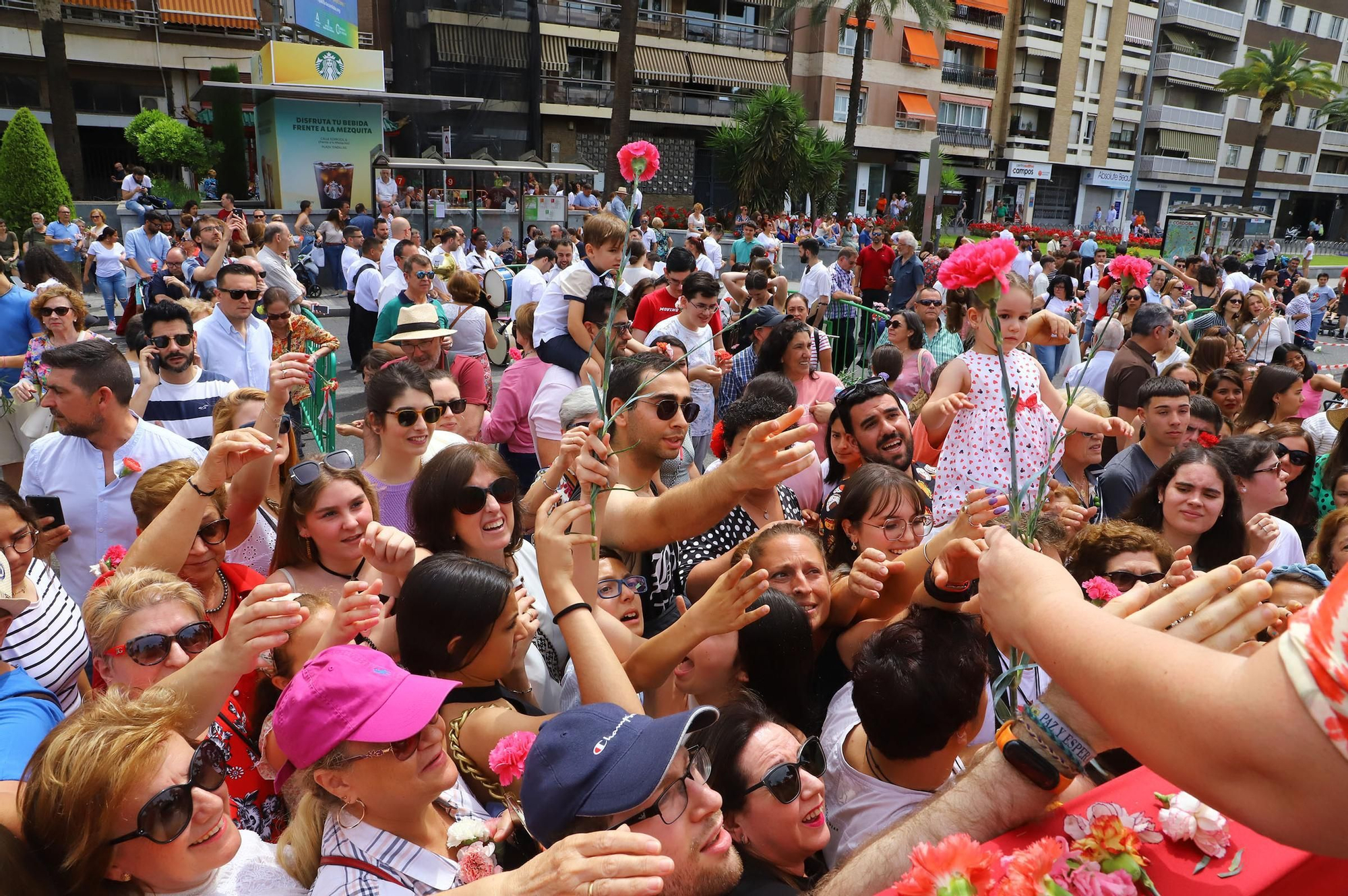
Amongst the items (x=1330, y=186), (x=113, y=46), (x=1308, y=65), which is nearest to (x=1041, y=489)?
(x=113, y=46)

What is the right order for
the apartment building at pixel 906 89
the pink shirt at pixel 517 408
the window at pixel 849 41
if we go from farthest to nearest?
the apartment building at pixel 906 89 → the window at pixel 849 41 → the pink shirt at pixel 517 408

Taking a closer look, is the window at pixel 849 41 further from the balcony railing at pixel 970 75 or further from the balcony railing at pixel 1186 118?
the balcony railing at pixel 1186 118

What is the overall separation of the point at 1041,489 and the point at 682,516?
1.13m

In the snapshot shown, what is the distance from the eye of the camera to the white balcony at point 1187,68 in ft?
157

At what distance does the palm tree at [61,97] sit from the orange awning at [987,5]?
35252 millimetres

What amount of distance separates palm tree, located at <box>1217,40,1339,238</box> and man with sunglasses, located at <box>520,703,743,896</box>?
52.2 metres

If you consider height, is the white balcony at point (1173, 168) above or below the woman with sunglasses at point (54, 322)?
above

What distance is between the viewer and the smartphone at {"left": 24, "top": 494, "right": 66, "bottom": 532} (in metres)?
3.41

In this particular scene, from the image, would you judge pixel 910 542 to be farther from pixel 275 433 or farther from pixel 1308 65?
pixel 1308 65

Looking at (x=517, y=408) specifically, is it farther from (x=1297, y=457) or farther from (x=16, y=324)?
(x=1297, y=457)

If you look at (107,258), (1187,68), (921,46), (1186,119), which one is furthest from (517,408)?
(1186,119)

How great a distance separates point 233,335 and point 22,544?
330cm

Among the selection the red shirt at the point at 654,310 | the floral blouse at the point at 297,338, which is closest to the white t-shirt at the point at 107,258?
the floral blouse at the point at 297,338

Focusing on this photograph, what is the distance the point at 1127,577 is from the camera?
120 inches
